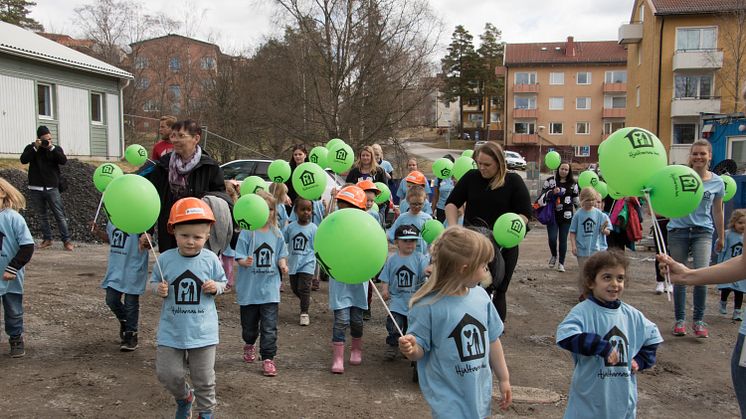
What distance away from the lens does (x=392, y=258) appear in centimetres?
547

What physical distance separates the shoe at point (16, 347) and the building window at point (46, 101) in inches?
693

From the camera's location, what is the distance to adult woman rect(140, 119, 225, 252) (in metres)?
4.48

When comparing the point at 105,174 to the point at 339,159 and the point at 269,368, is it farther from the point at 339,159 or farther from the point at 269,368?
the point at 269,368

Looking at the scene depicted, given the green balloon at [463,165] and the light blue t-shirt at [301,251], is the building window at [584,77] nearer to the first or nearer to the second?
the green balloon at [463,165]

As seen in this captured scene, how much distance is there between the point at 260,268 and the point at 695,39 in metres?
39.6

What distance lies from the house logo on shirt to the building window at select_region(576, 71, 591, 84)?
61.4m

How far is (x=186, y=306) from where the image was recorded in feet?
12.6

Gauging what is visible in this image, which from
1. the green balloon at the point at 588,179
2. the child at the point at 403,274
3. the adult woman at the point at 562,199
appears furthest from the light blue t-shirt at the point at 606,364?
the adult woman at the point at 562,199

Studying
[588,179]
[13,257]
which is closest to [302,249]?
[13,257]

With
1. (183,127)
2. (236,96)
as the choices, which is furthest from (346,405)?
(236,96)

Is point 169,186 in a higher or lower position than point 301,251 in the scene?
higher

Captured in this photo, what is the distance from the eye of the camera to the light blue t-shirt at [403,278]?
5.36m

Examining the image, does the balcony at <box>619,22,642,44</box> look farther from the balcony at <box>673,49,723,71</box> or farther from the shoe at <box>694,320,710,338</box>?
the shoe at <box>694,320,710,338</box>

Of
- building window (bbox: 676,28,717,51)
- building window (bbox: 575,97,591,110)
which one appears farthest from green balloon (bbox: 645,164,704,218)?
building window (bbox: 575,97,591,110)
